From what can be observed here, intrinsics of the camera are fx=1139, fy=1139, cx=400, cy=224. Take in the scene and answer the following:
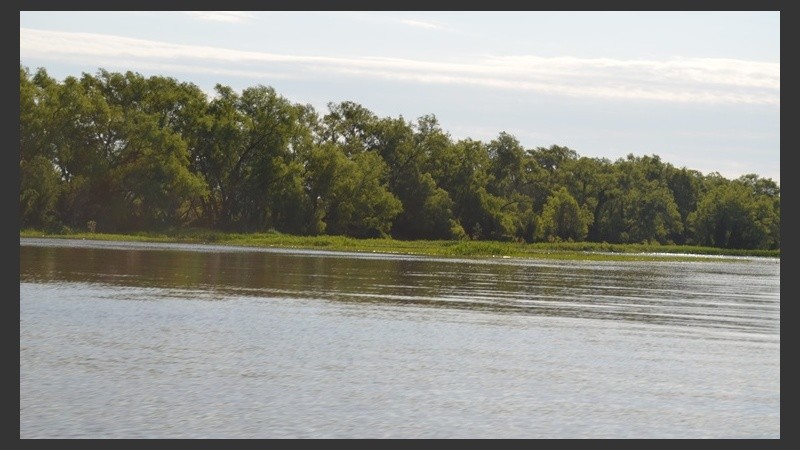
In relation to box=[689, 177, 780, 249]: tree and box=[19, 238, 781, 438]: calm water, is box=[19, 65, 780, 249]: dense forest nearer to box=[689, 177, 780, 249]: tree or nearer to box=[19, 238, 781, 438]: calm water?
box=[689, 177, 780, 249]: tree

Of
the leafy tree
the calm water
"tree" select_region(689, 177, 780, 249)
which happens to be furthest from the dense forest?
the calm water

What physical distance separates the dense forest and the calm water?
268 ft

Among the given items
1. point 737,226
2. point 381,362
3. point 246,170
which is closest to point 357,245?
point 246,170

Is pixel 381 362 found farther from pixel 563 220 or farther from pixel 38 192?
pixel 563 220

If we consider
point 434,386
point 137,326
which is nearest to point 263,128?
point 137,326

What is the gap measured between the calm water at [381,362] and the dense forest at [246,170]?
81.8 meters

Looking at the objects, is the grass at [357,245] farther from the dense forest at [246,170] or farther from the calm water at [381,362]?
the calm water at [381,362]

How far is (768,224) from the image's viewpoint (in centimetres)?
19888

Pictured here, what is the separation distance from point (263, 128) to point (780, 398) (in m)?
126

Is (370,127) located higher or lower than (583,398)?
higher

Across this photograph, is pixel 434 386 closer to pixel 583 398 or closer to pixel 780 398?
pixel 583 398

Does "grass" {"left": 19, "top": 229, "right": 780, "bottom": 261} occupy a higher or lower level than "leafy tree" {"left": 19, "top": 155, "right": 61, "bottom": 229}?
lower

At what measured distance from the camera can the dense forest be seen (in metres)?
131

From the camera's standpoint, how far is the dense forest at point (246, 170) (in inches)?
5143
